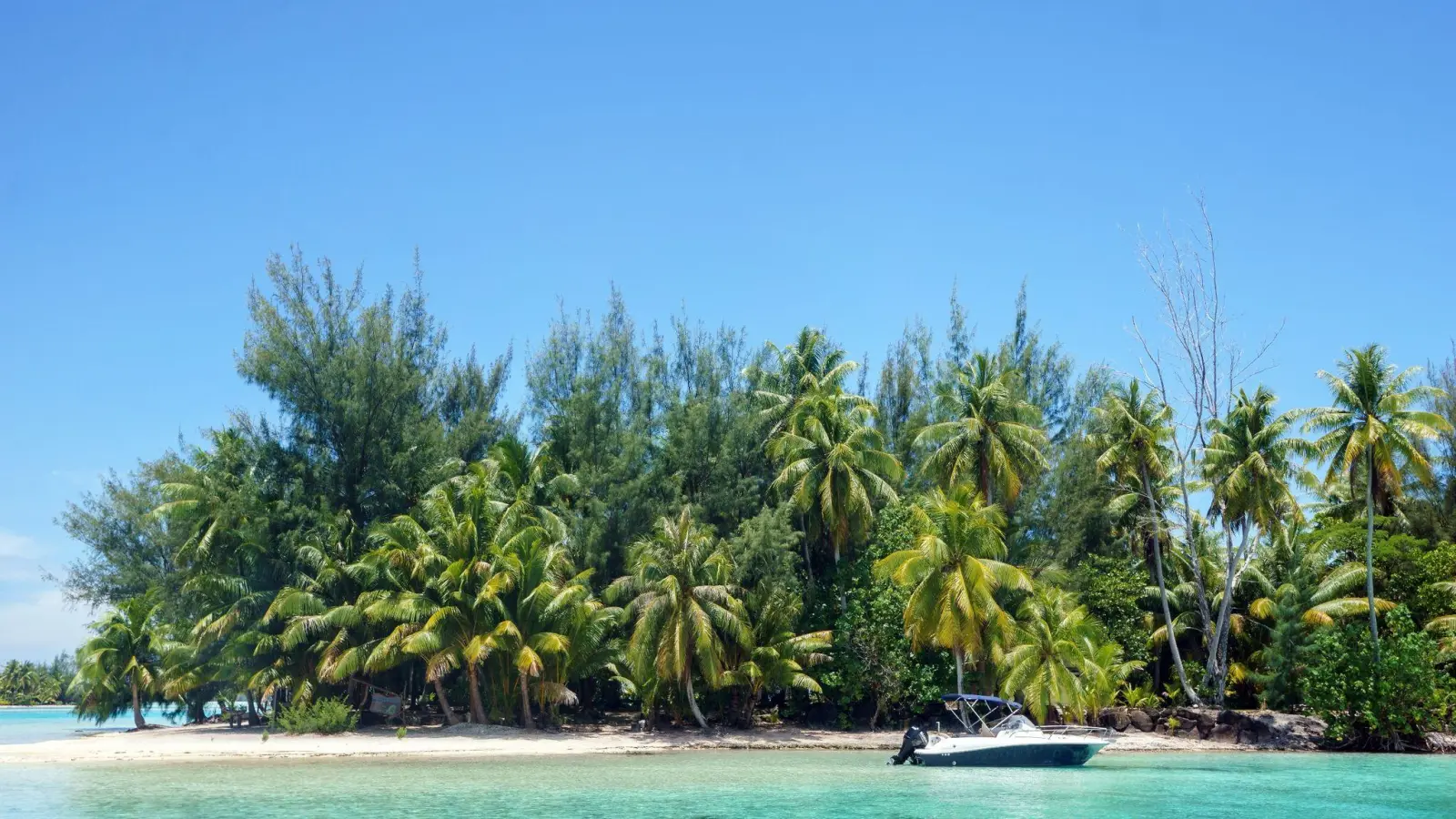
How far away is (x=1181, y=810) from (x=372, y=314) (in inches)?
1295

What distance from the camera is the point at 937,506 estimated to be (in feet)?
121

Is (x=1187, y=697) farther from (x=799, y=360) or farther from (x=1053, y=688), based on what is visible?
(x=799, y=360)

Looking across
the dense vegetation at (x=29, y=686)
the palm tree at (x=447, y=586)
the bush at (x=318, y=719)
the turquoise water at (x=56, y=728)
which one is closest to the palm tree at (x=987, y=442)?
the palm tree at (x=447, y=586)

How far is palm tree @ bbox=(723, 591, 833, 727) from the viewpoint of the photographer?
3656cm

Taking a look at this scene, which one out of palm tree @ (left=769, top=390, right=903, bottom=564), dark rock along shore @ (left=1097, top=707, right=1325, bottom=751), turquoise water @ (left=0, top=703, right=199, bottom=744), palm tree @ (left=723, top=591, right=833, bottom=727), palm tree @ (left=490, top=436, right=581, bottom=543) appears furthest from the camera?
turquoise water @ (left=0, top=703, right=199, bottom=744)

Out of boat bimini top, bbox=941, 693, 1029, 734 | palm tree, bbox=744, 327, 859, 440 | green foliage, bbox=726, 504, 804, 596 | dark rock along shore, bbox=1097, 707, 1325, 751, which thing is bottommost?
dark rock along shore, bbox=1097, 707, 1325, 751

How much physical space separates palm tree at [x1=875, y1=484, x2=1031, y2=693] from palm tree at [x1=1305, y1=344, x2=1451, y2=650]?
437 inches

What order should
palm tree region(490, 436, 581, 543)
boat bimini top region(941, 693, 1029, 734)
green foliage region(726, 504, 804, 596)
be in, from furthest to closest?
palm tree region(490, 436, 581, 543) → green foliage region(726, 504, 804, 596) → boat bimini top region(941, 693, 1029, 734)

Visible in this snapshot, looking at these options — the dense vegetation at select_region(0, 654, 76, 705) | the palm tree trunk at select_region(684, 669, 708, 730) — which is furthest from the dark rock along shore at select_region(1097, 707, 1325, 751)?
the dense vegetation at select_region(0, 654, 76, 705)

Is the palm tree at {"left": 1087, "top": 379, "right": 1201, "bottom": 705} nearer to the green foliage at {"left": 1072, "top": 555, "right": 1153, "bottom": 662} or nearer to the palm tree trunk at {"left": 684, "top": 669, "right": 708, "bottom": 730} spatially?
the green foliage at {"left": 1072, "top": 555, "right": 1153, "bottom": 662}

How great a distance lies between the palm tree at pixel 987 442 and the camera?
132 ft

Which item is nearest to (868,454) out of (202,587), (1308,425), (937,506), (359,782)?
(937,506)

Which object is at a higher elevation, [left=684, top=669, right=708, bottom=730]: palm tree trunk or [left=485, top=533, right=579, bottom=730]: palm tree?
[left=485, top=533, right=579, bottom=730]: palm tree

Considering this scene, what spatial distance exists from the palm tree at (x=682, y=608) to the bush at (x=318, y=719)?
951 centimetres
